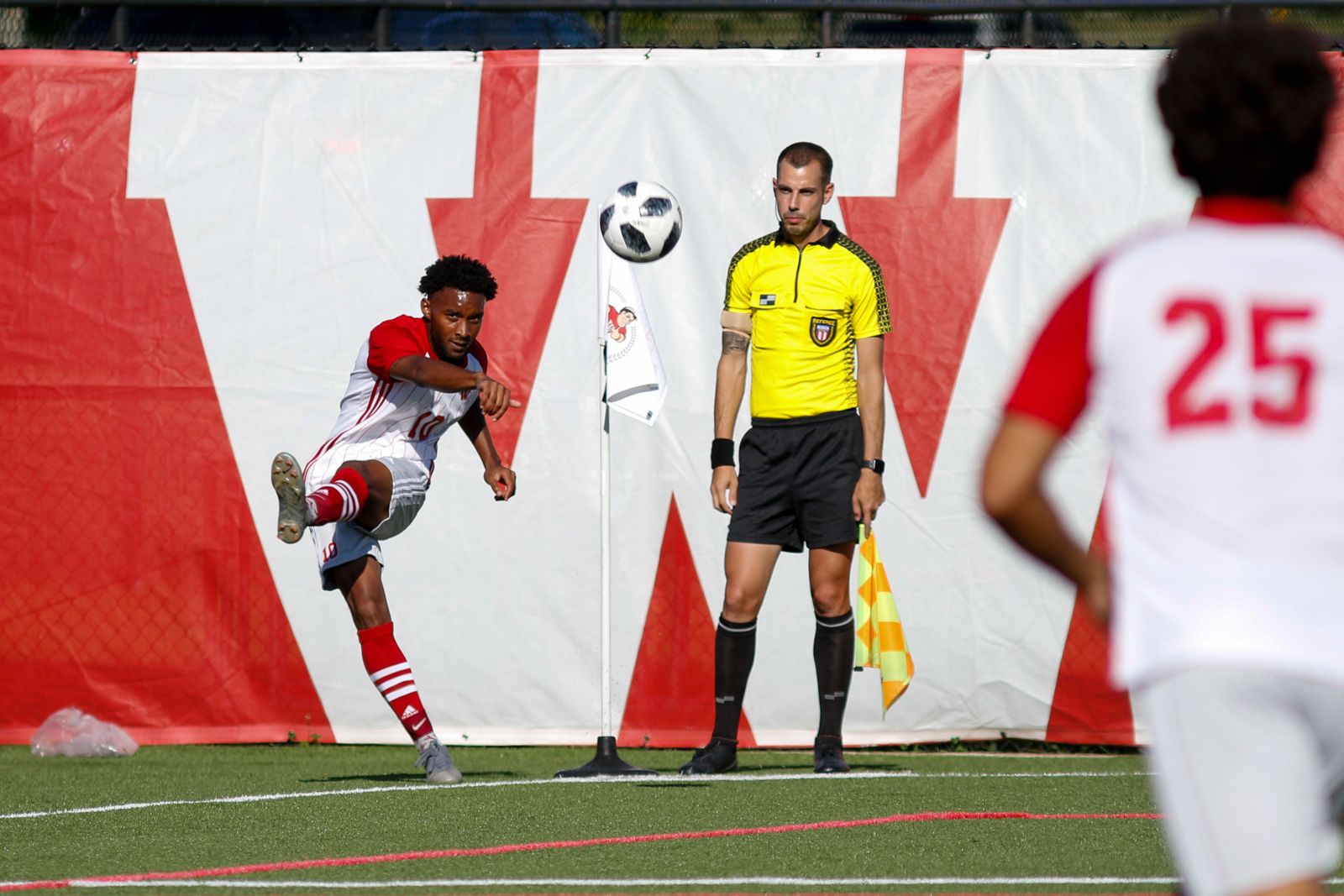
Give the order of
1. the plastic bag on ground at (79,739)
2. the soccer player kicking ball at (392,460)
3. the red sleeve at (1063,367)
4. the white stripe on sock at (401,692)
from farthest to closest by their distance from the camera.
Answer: the plastic bag on ground at (79,739), the white stripe on sock at (401,692), the soccer player kicking ball at (392,460), the red sleeve at (1063,367)

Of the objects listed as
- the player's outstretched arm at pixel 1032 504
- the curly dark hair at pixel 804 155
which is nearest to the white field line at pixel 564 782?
the curly dark hair at pixel 804 155

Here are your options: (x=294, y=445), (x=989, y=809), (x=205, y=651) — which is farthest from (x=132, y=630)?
(x=989, y=809)

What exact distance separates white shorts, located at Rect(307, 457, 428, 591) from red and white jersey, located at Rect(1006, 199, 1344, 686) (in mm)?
5199

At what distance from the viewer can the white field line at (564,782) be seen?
640cm

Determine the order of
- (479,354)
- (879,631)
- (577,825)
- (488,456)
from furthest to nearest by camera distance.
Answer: (879,631), (479,354), (488,456), (577,825)

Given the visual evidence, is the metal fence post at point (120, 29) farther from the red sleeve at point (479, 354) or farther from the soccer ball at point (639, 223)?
the soccer ball at point (639, 223)

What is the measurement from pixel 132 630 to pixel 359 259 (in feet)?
6.40

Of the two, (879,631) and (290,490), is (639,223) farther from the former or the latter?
(879,631)

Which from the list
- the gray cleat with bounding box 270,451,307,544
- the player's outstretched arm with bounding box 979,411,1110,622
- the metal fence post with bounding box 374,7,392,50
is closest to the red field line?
the gray cleat with bounding box 270,451,307,544

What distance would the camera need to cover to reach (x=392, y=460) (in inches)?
288

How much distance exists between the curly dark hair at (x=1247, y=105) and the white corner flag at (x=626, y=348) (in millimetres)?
5189

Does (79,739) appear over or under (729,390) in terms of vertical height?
under

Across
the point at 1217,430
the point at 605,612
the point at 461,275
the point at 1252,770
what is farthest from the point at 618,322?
the point at 1252,770

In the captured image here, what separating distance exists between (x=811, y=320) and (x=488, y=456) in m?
1.32
